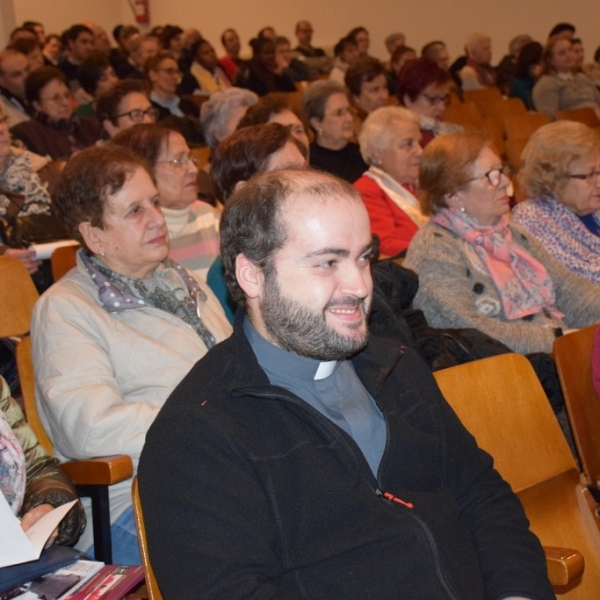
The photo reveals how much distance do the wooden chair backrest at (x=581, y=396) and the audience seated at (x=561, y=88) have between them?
5977 millimetres

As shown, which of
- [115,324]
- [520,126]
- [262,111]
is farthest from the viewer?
[520,126]

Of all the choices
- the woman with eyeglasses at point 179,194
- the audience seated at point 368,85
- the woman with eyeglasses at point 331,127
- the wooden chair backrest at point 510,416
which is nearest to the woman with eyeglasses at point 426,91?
the audience seated at point 368,85

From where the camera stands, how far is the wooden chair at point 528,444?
1894 mm

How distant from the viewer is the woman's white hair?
3961 mm

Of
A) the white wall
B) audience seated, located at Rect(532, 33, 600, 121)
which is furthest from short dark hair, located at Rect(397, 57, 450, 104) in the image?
the white wall

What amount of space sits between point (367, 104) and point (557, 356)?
375cm

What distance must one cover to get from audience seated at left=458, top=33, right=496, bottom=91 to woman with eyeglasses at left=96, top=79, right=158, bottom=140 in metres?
5.72

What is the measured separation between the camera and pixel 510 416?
6.42 feet

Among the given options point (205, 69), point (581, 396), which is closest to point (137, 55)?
point (205, 69)

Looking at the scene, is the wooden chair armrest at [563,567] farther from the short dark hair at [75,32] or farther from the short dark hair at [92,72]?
the short dark hair at [75,32]

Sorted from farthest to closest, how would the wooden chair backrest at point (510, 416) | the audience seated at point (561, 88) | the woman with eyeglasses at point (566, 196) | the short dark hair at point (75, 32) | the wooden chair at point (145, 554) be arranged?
the short dark hair at point (75, 32), the audience seated at point (561, 88), the woman with eyeglasses at point (566, 196), the wooden chair backrest at point (510, 416), the wooden chair at point (145, 554)

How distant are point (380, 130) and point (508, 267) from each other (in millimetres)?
1308

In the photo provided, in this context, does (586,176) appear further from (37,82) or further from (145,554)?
(37,82)

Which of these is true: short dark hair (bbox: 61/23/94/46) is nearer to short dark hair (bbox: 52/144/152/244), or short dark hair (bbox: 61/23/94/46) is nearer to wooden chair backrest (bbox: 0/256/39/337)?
wooden chair backrest (bbox: 0/256/39/337)
